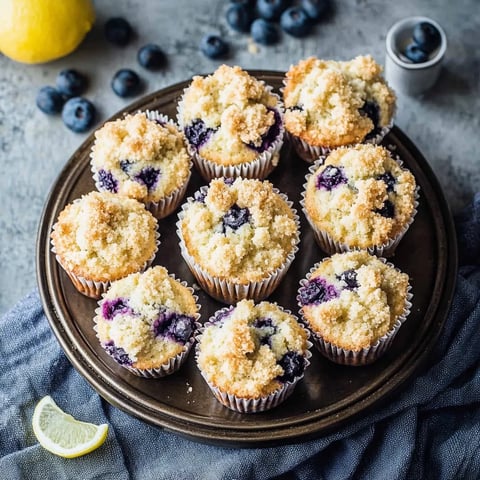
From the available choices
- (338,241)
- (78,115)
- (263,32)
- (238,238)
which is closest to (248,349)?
(238,238)

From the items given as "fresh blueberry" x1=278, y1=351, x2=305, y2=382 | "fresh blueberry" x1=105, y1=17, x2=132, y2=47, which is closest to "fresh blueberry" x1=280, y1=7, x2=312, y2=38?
"fresh blueberry" x1=105, y1=17, x2=132, y2=47

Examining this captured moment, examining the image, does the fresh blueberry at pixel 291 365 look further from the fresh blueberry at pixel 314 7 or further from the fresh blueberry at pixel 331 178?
the fresh blueberry at pixel 314 7

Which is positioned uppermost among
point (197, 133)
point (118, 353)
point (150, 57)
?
point (197, 133)

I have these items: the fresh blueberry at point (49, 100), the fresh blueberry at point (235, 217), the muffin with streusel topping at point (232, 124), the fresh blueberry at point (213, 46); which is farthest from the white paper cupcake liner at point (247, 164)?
the fresh blueberry at point (49, 100)

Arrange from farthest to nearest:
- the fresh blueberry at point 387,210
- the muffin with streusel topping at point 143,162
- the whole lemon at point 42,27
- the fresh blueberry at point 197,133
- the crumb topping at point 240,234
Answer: the whole lemon at point 42,27 → the fresh blueberry at point 197,133 → the muffin with streusel topping at point 143,162 → the fresh blueberry at point 387,210 → the crumb topping at point 240,234

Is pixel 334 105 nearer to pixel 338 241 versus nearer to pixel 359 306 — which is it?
pixel 338 241

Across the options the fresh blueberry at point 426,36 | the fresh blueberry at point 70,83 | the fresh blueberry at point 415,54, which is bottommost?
the fresh blueberry at point 70,83
